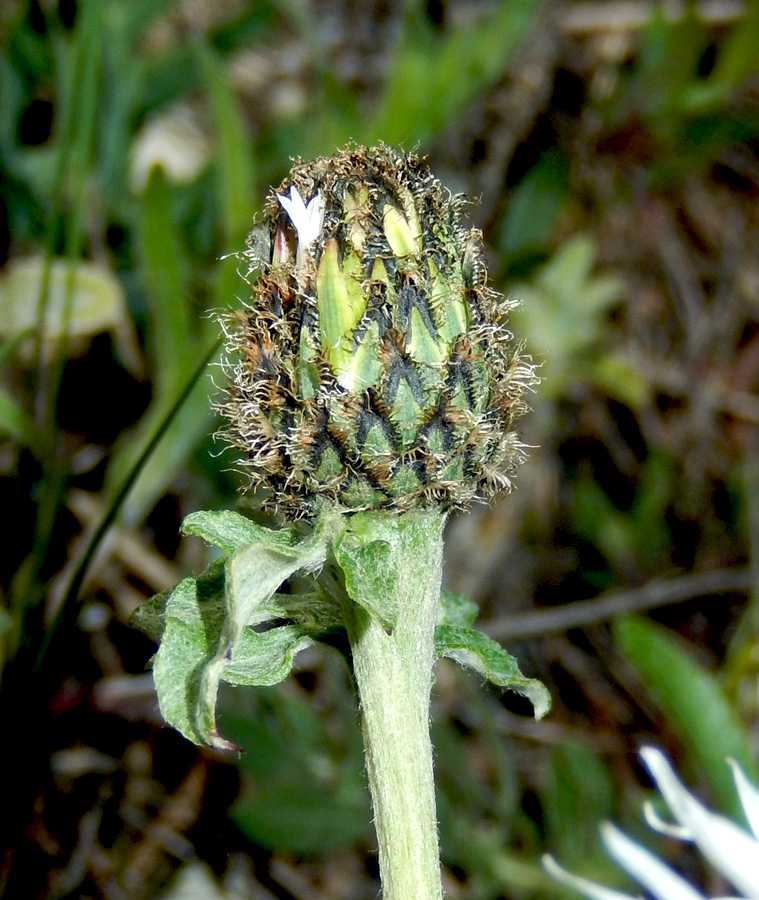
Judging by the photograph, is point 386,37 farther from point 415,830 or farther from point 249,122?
point 415,830

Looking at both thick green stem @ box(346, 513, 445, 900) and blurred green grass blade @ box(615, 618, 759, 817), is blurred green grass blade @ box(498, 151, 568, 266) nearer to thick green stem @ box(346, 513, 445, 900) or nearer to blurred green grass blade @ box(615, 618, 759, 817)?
blurred green grass blade @ box(615, 618, 759, 817)

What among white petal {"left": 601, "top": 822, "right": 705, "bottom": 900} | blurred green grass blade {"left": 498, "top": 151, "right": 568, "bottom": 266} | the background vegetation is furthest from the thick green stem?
blurred green grass blade {"left": 498, "top": 151, "right": 568, "bottom": 266}

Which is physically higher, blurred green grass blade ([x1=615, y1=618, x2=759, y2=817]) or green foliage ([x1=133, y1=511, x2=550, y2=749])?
blurred green grass blade ([x1=615, y1=618, x2=759, y2=817])

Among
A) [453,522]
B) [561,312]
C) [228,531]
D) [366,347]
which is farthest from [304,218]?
[453,522]

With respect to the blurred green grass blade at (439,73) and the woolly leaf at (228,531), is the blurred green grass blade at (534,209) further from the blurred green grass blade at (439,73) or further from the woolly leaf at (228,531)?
the woolly leaf at (228,531)

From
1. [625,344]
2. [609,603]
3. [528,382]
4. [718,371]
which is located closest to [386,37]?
[625,344]

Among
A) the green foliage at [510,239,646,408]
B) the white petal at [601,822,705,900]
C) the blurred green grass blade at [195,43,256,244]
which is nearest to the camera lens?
Result: the white petal at [601,822,705,900]
